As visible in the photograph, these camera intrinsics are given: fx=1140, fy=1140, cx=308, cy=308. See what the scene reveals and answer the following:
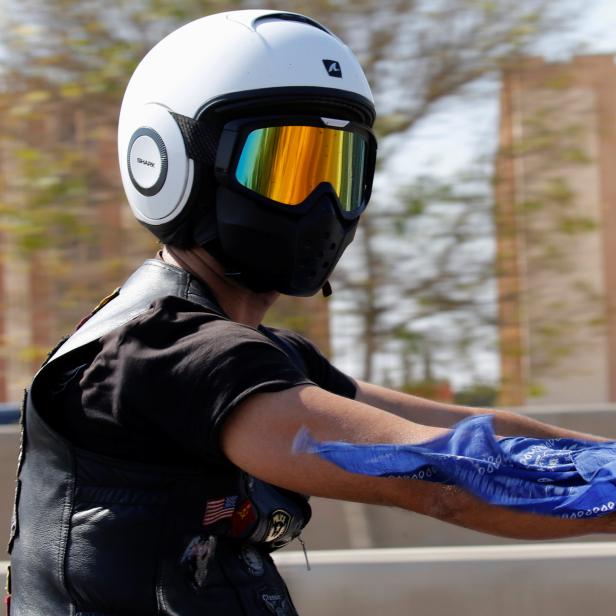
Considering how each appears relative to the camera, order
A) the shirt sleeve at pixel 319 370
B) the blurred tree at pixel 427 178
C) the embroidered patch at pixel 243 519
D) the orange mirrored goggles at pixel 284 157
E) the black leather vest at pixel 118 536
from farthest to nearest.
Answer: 1. the blurred tree at pixel 427 178
2. the shirt sleeve at pixel 319 370
3. the orange mirrored goggles at pixel 284 157
4. the embroidered patch at pixel 243 519
5. the black leather vest at pixel 118 536

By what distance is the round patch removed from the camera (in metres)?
2.26

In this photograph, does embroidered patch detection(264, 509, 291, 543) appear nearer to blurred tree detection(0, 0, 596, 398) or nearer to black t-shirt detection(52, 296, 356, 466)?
black t-shirt detection(52, 296, 356, 466)

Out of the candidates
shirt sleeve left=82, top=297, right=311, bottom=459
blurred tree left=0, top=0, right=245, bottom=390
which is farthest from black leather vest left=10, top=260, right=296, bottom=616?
blurred tree left=0, top=0, right=245, bottom=390

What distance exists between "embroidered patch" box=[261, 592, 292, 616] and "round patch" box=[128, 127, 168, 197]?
0.81 m

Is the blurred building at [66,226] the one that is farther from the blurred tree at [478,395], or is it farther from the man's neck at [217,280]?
the man's neck at [217,280]

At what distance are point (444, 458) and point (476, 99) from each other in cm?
492

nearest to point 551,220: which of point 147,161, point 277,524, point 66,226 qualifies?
point 66,226

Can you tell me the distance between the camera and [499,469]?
1552mm

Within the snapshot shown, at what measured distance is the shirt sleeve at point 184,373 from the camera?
168 centimetres

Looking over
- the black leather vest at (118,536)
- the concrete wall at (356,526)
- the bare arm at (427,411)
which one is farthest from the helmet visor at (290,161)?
the concrete wall at (356,526)

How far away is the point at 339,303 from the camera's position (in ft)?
20.5

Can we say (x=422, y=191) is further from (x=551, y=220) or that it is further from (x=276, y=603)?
(x=276, y=603)

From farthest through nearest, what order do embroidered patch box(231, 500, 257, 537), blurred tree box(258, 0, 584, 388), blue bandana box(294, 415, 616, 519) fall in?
blurred tree box(258, 0, 584, 388), embroidered patch box(231, 500, 257, 537), blue bandana box(294, 415, 616, 519)

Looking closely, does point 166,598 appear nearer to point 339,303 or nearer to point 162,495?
point 162,495
